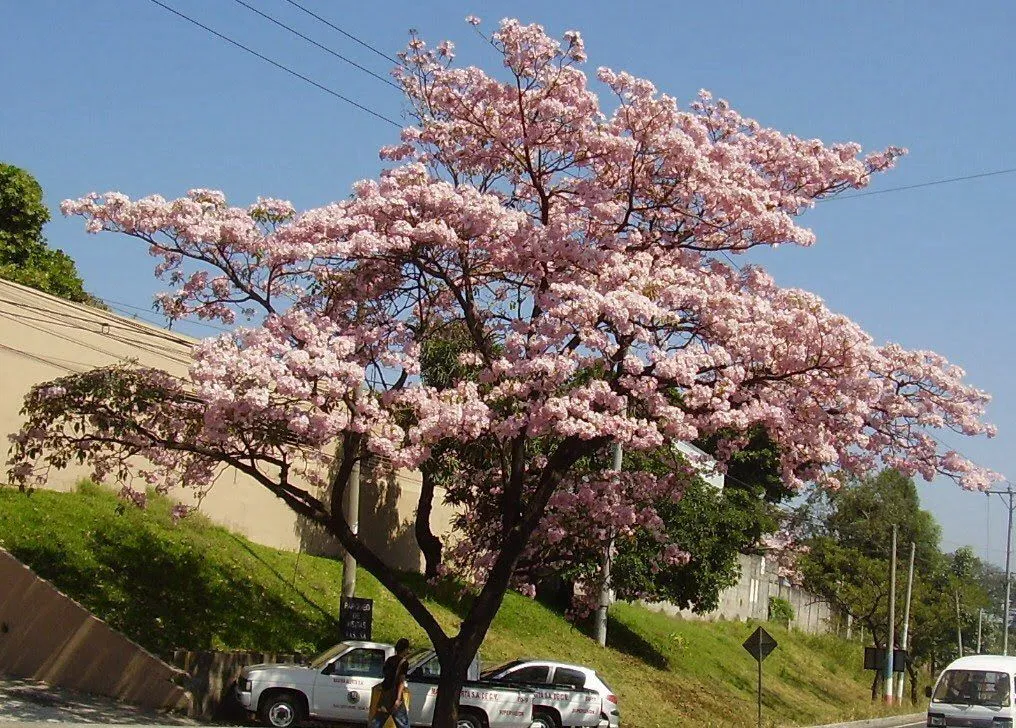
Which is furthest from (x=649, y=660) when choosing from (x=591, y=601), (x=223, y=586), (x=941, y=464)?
(x=941, y=464)

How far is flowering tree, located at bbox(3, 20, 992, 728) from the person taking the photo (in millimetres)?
15484

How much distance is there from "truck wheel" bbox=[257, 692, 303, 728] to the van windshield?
Result: 10840 millimetres

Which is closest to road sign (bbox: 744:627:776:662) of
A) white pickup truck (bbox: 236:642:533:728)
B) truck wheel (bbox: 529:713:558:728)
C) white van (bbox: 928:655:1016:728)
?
white van (bbox: 928:655:1016:728)

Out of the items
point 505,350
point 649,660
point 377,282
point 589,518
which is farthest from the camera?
point 649,660

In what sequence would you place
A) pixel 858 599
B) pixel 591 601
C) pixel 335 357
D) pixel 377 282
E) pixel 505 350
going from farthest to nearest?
pixel 858 599 < pixel 591 601 < pixel 377 282 < pixel 505 350 < pixel 335 357

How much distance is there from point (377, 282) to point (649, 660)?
2157 cm

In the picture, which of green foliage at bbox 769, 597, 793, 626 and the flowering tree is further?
green foliage at bbox 769, 597, 793, 626

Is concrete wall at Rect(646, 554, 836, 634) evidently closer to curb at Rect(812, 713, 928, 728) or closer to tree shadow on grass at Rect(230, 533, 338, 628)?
curb at Rect(812, 713, 928, 728)

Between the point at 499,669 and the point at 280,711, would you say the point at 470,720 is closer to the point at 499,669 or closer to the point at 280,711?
the point at 499,669

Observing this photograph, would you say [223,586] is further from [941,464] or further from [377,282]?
[941,464]

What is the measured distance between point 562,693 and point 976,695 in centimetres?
707

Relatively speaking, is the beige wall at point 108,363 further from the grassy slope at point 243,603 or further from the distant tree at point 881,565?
the distant tree at point 881,565

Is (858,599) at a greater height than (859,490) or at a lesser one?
lesser

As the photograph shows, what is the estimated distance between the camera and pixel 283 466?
675 inches
